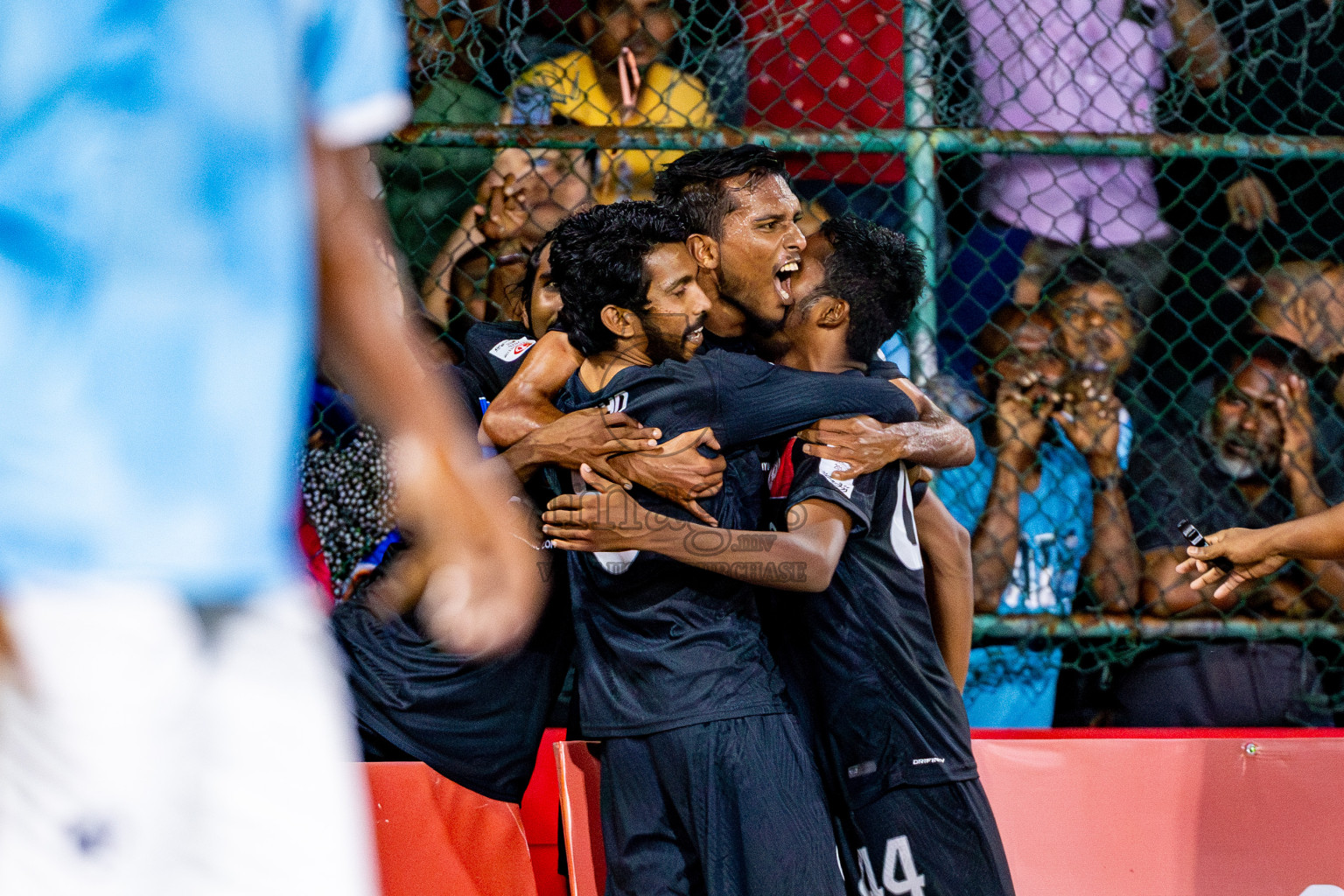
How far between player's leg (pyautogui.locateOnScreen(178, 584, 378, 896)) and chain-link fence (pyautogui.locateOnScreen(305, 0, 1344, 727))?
8.19ft

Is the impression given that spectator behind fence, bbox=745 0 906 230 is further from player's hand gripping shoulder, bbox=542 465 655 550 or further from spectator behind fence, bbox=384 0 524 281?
player's hand gripping shoulder, bbox=542 465 655 550

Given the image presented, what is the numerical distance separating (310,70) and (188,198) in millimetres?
191

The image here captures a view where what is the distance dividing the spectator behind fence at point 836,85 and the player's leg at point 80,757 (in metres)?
3.34

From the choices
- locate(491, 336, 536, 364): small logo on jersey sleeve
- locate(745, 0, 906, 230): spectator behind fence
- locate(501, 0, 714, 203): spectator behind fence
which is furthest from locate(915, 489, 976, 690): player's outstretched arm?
locate(501, 0, 714, 203): spectator behind fence

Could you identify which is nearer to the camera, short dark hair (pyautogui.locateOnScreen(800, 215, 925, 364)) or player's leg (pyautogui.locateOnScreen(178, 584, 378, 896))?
player's leg (pyautogui.locateOnScreen(178, 584, 378, 896))

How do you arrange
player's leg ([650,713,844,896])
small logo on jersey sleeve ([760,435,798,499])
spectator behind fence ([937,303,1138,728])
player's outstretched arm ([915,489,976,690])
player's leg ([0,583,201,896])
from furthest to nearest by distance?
spectator behind fence ([937,303,1138,728])
player's outstretched arm ([915,489,976,690])
small logo on jersey sleeve ([760,435,798,499])
player's leg ([650,713,844,896])
player's leg ([0,583,201,896])

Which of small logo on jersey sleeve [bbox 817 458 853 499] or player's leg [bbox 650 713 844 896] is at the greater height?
small logo on jersey sleeve [bbox 817 458 853 499]

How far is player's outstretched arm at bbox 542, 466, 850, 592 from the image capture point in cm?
236

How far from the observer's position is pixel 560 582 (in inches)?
110

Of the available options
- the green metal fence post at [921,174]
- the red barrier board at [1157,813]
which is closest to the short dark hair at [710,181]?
the green metal fence post at [921,174]

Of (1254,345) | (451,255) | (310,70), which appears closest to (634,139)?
(451,255)

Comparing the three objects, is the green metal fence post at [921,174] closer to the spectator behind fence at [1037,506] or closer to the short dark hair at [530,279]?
the spectator behind fence at [1037,506]

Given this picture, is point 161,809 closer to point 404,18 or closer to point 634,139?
point 634,139

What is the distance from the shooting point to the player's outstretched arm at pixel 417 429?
3.89 ft
